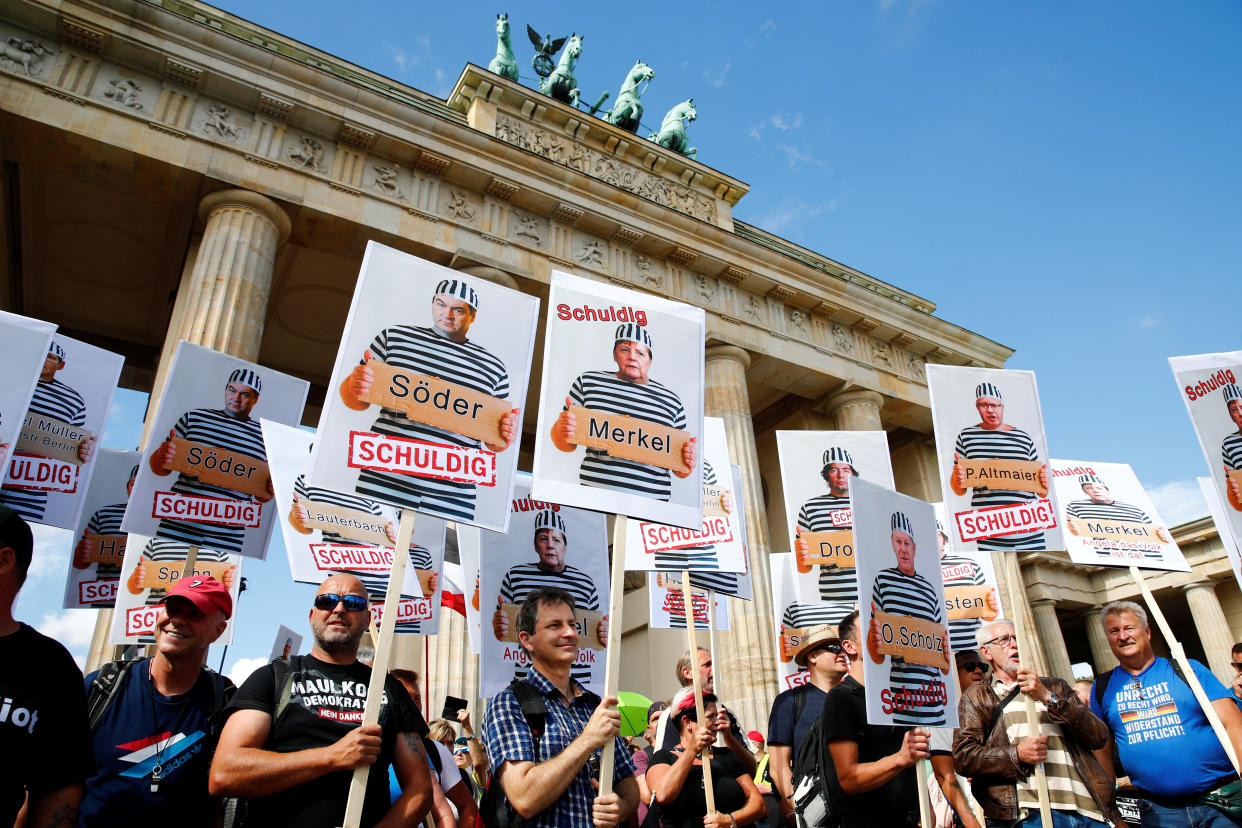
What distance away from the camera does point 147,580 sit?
22.2ft

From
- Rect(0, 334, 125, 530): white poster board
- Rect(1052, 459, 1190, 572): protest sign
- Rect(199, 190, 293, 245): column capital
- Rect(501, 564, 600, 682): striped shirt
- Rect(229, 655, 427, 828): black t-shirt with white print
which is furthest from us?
Rect(199, 190, 293, 245): column capital

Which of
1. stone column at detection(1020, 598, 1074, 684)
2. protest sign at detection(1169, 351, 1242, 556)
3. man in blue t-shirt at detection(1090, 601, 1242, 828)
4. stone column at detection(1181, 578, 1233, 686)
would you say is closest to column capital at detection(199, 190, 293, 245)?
protest sign at detection(1169, 351, 1242, 556)

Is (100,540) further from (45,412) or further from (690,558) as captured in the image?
(690,558)

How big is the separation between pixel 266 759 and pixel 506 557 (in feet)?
11.0

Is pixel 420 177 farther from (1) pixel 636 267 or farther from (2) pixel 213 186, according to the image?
(1) pixel 636 267

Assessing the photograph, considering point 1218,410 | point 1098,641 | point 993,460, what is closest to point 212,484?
point 993,460

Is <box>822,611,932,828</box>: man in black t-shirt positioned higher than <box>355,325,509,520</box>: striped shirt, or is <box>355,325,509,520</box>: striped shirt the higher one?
<box>355,325,509,520</box>: striped shirt

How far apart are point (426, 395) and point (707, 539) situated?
3829 mm

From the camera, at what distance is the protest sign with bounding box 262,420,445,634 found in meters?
5.99

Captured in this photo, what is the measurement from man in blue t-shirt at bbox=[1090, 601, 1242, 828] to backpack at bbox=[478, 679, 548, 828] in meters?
3.45

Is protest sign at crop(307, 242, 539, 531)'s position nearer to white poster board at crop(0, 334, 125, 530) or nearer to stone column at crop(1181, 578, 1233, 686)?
white poster board at crop(0, 334, 125, 530)

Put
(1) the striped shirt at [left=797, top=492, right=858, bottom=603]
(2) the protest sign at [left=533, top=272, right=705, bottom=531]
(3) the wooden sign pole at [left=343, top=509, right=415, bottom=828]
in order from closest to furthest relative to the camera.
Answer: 1. (3) the wooden sign pole at [left=343, top=509, right=415, bottom=828]
2. (2) the protest sign at [left=533, top=272, right=705, bottom=531]
3. (1) the striped shirt at [left=797, top=492, right=858, bottom=603]

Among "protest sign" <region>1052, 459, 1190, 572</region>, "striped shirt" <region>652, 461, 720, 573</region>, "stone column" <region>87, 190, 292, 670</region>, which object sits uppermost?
"stone column" <region>87, 190, 292, 670</region>

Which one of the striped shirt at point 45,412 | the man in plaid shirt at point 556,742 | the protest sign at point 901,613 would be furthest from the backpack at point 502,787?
the striped shirt at point 45,412
